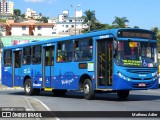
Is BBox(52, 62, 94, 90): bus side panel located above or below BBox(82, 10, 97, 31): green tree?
below

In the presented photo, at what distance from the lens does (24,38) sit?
266 ft

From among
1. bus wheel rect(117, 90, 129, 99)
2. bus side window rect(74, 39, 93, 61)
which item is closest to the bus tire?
bus side window rect(74, 39, 93, 61)

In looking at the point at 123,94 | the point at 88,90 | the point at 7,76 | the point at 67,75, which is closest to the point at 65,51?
the point at 67,75

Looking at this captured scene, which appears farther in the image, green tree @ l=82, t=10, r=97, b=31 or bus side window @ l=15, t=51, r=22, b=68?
green tree @ l=82, t=10, r=97, b=31

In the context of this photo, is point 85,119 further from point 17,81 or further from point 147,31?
point 17,81

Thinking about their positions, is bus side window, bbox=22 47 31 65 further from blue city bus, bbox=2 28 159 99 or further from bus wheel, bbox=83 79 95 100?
bus wheel, bbox=83 79 95 100

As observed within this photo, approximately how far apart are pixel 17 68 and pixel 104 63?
10.4m

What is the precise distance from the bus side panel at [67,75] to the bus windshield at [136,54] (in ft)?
6.41

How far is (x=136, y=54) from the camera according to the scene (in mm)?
20234

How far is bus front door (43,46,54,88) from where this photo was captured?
1006 inches

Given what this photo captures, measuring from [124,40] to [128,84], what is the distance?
6.30 feet

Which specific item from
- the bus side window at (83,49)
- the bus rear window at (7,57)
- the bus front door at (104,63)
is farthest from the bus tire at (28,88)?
the bus front door at (104,63)

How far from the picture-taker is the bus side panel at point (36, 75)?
2688 centimetres

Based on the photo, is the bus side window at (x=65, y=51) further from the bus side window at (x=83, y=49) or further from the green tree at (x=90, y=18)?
the green tree at (x=90, y=18)
